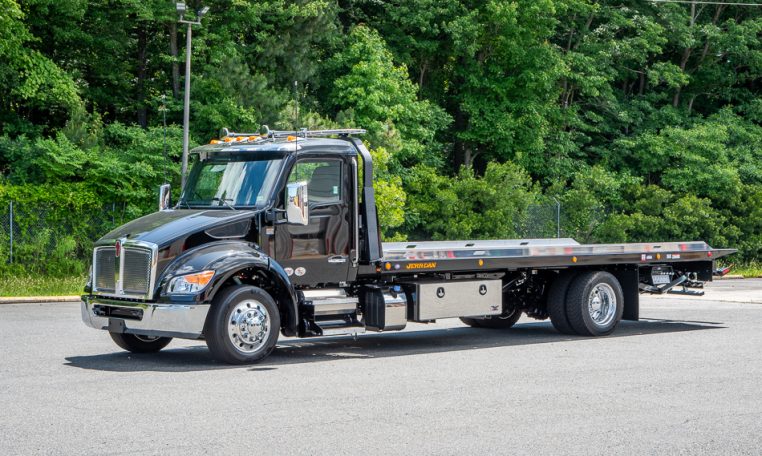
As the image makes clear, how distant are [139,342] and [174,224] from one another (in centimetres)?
194

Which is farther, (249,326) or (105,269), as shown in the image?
(105,269)

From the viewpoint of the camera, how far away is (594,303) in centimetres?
1609

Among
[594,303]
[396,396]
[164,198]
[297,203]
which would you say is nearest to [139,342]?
[164,198]

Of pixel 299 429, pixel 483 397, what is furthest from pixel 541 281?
pixel 299 429

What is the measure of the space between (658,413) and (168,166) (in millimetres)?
25633

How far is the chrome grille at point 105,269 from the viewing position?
12.8 meters

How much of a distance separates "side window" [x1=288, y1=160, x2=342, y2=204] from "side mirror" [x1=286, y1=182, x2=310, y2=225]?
516 mm

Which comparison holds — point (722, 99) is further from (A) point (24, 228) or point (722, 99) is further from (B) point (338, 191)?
(B) point (338, 191)

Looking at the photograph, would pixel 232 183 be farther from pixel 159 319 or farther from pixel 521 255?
pixel 521 255

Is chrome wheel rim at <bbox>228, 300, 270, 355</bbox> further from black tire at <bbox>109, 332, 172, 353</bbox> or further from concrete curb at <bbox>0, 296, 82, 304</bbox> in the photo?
concrete curb at <bbox>0, 296, 82, 304</bbox>

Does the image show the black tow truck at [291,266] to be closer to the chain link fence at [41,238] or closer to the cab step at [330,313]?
the cab step at [330,313]

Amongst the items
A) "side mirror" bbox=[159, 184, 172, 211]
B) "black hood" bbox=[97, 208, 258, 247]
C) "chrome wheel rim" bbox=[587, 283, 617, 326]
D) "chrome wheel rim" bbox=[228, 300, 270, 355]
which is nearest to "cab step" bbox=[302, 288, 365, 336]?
"chrome wheel rim" bbox=[228, 300, 270, 355]

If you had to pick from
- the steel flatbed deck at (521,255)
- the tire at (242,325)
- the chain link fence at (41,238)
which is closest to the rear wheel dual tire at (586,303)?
the steel flatbed deck at (521,255)

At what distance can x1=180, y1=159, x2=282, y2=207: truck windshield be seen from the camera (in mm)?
13406
